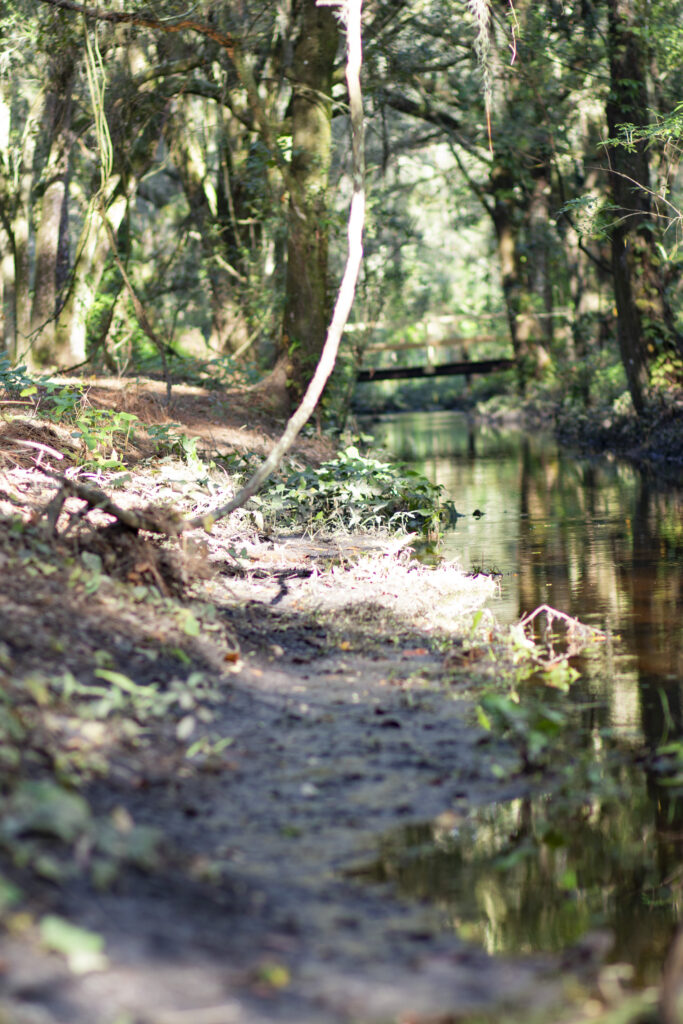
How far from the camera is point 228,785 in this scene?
4.11m

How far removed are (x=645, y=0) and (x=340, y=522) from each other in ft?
33.7

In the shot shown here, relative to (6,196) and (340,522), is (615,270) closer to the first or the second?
(340,522)

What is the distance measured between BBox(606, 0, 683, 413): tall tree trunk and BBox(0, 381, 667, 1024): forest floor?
10986 millimetres

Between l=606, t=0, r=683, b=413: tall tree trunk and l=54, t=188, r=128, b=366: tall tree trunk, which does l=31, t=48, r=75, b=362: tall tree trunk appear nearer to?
l=54, t=188, r=128, b=366: tall tree trunk

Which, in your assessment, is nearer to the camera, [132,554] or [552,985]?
[552,985]

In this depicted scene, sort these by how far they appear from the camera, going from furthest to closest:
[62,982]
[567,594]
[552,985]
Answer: [567,594] → [552,985] → [62,982]

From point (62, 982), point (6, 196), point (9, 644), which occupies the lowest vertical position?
point (62, 982)

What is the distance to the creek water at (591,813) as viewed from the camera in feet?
11.2

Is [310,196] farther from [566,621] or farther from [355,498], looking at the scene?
[566,621]

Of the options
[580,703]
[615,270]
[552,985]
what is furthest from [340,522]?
[615,270]

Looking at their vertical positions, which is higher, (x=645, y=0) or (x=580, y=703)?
(x=645, y=0)

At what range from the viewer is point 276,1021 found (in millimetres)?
2650

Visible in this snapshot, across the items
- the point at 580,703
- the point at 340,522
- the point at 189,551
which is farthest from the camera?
the point at 340,522

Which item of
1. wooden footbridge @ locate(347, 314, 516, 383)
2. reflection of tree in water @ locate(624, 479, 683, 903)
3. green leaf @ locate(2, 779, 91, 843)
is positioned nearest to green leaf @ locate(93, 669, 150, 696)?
green leaf @ locate(2, 779, 91, 843)
